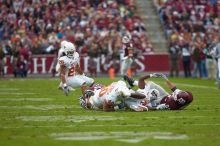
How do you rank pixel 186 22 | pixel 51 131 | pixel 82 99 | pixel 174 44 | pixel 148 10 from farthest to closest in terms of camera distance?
pixel 148 10
pixel 186 22
pixel 174 44
pixel 82 99
pixel 51 131

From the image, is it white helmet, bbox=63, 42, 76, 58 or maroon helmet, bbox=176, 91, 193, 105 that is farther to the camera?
white helmet, bbox=63, 42, 76, 58

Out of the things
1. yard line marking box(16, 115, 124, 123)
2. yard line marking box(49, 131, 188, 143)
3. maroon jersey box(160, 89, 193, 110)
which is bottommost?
yard line marking box(49, 131, 188, 143)

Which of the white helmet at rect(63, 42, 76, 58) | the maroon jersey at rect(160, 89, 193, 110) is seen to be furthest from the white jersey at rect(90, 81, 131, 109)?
the white helmet at rect(63, 42, 76, 58)

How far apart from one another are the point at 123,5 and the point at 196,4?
3.47 metres

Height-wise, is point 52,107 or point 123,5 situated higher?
point 123,5

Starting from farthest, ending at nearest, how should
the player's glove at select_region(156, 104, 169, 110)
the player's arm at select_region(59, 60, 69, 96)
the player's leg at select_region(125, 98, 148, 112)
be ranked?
the player's arm at select_region(59, 60, 69, 96) < the player's glove at select_region(156, 104, 169, 110) < the player's leg at select_region(125, 98, 148, 112)

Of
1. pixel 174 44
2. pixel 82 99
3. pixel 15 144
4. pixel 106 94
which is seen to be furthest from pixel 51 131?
pixel 174 44

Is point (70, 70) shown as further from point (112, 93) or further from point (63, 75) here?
point (112, 93)

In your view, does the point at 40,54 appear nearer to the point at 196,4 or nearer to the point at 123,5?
the point at 123,5

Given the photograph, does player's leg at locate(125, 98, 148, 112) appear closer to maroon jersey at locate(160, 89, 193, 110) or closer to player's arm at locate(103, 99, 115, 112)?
player's arm at locate(103, 99, 115, 112)

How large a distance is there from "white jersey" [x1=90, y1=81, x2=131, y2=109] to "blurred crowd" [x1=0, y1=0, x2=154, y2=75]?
16829 millimetres

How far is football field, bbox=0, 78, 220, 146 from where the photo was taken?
9594mm

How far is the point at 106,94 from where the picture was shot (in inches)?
526

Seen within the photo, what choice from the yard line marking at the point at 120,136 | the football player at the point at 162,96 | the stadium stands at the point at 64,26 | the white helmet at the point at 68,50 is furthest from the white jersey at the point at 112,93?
the stadium stands at the point at 64,26
